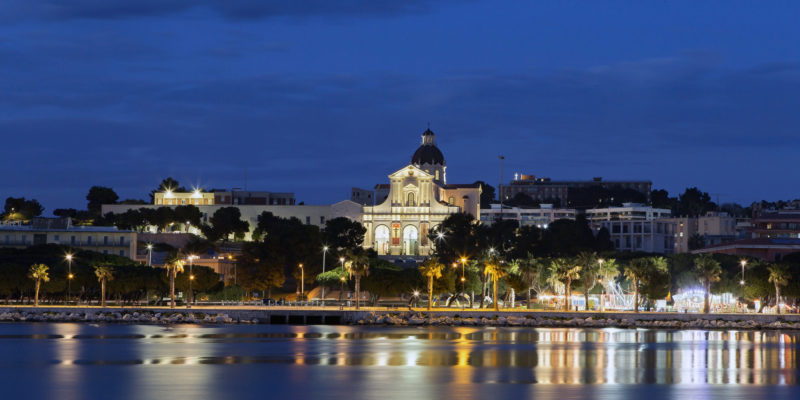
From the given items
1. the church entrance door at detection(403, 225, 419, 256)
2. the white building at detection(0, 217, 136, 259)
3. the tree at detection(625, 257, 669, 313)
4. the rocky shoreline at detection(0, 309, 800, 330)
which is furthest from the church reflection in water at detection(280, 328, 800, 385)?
the church entrance door at detection(403, 225, 419, 256)

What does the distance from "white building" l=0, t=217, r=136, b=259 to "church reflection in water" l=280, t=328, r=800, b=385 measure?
205ft

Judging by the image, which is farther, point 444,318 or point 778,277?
point 778,277

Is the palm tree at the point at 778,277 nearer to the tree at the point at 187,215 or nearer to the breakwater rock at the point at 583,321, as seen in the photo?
the breakwater rock at the point at 583,321

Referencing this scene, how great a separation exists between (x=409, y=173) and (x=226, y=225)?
95.5 ft

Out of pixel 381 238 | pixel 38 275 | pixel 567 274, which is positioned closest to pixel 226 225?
pixel 381 238

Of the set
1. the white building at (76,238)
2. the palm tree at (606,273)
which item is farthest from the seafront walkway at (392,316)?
the white building at (76,238)

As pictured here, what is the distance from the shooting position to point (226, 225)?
173000 millimetres

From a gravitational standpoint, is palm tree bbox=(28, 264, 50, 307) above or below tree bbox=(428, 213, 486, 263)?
below

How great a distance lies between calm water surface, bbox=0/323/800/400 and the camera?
4538cm

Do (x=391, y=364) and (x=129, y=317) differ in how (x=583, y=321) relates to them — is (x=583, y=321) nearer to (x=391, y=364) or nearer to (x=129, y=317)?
(x=129, y=317)

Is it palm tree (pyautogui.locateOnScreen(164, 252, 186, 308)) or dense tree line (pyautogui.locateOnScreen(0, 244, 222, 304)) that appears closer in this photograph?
palm tree (pyautogui.locateOnScreen(164, 252, 186, 308))

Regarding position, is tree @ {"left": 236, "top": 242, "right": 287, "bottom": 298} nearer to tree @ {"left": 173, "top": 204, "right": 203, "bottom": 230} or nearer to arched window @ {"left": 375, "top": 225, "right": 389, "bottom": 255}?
tree @ {"left": 173, "top": 204, "right": 203, "bottom": 230}

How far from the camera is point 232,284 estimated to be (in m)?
121

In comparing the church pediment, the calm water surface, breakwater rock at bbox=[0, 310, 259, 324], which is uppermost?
the church pediment
